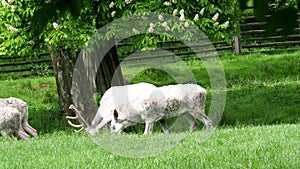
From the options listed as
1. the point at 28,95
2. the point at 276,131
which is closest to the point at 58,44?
the point at 276,131

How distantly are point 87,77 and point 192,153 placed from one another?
257 inches

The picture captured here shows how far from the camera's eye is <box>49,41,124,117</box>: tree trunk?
1408 cm

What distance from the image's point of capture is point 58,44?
1198 centimetres

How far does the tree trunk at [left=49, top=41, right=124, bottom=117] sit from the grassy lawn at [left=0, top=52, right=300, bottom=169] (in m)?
0.55

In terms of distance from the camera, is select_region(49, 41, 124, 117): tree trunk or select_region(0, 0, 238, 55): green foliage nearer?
select_region(0, 0, 238, 55): green foliage

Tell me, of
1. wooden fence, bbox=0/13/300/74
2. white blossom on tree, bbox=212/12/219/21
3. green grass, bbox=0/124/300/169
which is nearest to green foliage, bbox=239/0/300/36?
green grass, bbox=0/124/300/169

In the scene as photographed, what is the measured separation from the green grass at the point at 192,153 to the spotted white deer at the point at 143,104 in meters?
1.62

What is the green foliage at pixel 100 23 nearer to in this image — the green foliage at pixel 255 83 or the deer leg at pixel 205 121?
the deer leg at pixel 205 121

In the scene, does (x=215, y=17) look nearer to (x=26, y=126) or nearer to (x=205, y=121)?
(x=205, y=121)

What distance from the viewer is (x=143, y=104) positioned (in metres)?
12.1

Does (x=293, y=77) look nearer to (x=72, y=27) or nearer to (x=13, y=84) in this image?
(x=13, y=84)

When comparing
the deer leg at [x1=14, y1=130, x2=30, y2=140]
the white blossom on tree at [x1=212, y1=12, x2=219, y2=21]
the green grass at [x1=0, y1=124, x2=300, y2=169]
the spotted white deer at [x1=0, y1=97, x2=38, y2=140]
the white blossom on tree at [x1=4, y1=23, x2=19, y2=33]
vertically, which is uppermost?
the white blossom on tree at [x1=4, y1=23, x2=19, y2=33]

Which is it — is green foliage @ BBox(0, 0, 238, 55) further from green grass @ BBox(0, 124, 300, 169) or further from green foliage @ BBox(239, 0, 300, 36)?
green foliage @ BBox(239, 0, 300, 36)

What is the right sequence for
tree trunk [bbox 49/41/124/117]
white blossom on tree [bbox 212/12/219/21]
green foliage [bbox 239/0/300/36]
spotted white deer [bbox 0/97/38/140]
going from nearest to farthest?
green foliage [bbox 239/0/300/36]
white blossom on tree [bbox 212/12/219/21]
spotted white deer [bbox 0/97/38/140]
tree trunk [bbox 49/41/124/117]
